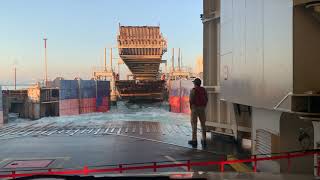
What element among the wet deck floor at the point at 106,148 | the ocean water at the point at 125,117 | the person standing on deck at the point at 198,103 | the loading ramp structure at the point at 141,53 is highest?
the loading ramp structure at the point at 141,53

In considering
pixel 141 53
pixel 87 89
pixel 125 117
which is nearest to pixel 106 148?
pixel 125 117

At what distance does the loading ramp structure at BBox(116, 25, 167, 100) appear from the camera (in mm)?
41781

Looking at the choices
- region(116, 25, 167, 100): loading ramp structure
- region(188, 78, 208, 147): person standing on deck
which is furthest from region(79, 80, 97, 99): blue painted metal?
region(188, 78, 208, 147): person standing on deck

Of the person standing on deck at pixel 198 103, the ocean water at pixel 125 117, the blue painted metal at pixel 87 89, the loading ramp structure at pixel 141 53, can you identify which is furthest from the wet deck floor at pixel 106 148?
the loading ramp structure at pixel 141 53

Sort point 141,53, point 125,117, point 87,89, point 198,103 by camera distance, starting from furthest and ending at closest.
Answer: point 141,53
point 87,89
point 125,117
point 198,103

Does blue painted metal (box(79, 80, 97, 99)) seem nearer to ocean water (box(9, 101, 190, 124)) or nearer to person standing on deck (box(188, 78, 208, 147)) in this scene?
ocean water (box(9, 101, 190, 124))

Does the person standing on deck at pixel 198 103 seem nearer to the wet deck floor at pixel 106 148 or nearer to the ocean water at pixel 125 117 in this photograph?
the wet deck floor at pixel 106 148

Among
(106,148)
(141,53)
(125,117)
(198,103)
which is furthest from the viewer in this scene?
(141,53)

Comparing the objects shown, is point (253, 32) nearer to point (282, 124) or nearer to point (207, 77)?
point (282, 124)

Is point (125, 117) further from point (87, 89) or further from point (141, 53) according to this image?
point (141, 53)

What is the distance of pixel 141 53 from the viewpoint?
4228 centimetres

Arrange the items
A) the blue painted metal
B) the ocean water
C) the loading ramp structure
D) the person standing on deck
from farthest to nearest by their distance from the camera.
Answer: the loading ramp structure → the blue painted metal → the ocean water → the person standing on deck

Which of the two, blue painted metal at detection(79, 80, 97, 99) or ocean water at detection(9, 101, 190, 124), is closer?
ocean water at detection(9, 101, 190, 124)

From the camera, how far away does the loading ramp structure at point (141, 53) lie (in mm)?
41781
